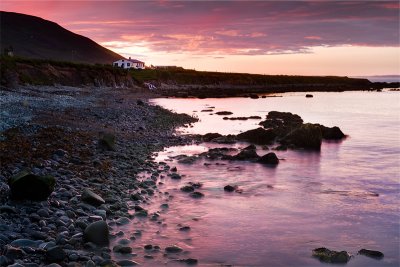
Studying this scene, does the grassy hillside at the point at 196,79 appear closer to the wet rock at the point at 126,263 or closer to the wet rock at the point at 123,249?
the wet rock at the point at 123,249

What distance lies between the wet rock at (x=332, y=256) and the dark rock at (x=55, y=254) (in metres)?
4.99

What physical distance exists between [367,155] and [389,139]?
334 inches

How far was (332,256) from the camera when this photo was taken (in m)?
9.29

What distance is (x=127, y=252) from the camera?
8977mm

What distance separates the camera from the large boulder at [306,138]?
24.6 metres

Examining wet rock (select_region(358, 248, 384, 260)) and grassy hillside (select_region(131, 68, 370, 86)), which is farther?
grassy hillside (select_region(131, 68, 370, 86))

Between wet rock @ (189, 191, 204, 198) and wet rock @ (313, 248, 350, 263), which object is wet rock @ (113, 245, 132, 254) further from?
wet rock @ (189, 191, 204, 198)

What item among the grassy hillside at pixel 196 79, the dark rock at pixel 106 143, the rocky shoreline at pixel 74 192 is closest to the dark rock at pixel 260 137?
the rocky shoreline at pixel 74 192

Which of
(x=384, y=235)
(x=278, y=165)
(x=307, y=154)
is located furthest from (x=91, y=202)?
(x=307, y=154)

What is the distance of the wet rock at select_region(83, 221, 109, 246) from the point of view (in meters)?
9.12

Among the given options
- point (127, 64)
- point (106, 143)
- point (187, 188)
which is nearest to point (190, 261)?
point (187, 188)

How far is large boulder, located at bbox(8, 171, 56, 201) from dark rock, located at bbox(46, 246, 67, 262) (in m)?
2.64

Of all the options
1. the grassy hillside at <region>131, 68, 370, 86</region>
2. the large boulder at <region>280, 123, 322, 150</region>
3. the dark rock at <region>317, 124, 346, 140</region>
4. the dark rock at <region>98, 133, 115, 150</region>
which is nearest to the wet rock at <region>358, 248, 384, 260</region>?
the dark rock at <region>98, 133, 115, 150</region>

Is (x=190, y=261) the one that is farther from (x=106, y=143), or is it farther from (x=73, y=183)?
(x=106, y=143)
